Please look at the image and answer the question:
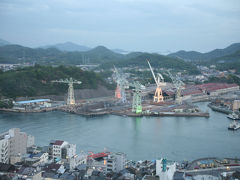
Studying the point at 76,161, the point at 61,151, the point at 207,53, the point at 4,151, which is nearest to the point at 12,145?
the point at 4,151

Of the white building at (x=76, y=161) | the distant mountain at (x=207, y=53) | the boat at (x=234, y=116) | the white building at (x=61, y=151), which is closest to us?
the white building at (x=76, y=161)

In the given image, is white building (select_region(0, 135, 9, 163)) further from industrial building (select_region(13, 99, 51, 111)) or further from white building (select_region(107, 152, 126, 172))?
industrial building (select_region(13, 99, 51, 111))

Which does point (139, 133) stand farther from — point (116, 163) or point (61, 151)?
point (116, 163)

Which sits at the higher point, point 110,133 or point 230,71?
point 230,71

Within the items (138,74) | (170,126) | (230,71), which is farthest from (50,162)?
(230,71)

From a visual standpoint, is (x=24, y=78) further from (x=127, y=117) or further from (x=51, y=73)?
(x=127, y=117)

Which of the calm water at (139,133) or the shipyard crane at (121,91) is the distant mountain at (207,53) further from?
the calm water at (139,133)

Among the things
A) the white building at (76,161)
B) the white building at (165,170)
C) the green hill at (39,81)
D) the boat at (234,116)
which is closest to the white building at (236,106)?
the boat at (234,116)
